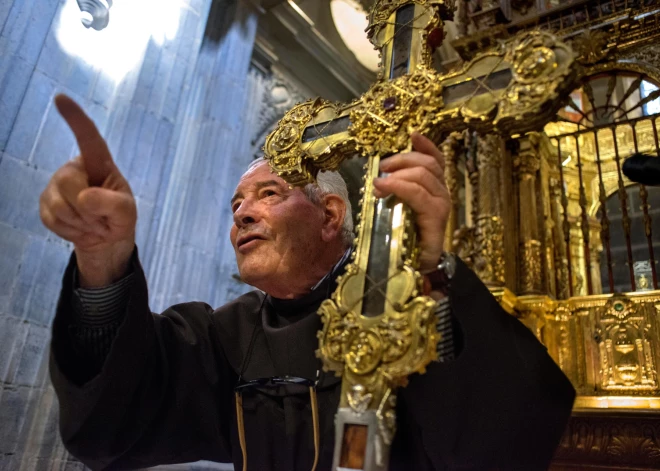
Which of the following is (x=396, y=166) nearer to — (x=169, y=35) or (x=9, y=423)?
(x=9, y=423)

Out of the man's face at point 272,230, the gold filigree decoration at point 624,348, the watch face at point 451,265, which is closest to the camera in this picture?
the watch face at point 451,265

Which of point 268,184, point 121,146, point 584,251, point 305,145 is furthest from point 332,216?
point 121,146

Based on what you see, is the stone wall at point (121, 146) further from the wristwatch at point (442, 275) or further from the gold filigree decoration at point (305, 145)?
the wristwatch at point (442, 275)

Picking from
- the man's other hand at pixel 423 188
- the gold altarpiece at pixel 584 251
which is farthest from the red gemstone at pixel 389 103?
the gold altarpiece at pixel 584 251

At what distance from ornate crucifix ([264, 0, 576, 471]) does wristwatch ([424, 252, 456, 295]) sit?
8cm

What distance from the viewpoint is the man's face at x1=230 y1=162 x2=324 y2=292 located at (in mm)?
1275

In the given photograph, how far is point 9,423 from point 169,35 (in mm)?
2502

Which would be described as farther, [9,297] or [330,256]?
[9,297]

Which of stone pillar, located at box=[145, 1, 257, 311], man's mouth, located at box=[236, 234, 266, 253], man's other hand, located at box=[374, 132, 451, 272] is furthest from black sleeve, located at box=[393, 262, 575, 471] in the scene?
stone pillar, located at box=[145, 1, 257, 311]

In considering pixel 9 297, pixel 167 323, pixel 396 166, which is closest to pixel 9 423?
pixel 9 297

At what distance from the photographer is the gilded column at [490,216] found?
2.46 m

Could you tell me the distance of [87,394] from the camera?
0.98 m

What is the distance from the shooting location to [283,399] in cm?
119

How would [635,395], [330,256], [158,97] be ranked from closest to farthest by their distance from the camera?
[330,256] → [635,395] → [158,97]
